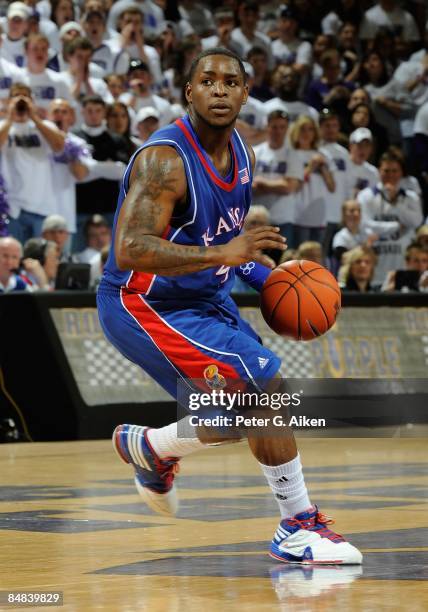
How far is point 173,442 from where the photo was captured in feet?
20.5

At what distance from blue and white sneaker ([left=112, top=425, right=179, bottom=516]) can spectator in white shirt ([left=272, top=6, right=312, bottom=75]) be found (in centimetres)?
1363

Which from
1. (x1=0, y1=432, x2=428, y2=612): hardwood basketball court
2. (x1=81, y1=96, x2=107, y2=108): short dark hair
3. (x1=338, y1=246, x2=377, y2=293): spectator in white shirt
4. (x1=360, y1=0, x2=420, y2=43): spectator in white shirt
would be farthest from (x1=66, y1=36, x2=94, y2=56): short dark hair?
(x1=360, y1=0, x2=420, y2=43): spectator in white shirt

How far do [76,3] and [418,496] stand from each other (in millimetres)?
11360

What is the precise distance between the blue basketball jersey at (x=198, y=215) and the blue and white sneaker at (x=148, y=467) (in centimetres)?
76

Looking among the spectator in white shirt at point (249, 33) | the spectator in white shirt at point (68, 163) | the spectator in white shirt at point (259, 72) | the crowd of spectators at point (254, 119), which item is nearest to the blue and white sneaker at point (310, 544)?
the crowd of spectators at point (254, 119)

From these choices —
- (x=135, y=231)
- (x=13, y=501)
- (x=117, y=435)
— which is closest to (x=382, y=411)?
(x=13, y=501)

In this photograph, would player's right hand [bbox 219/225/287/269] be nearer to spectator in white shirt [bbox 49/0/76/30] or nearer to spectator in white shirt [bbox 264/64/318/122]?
spectator in white shirt [bbox 49/0/76/30]

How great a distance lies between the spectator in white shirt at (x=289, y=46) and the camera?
1955 centimetres

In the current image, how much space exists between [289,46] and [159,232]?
14448 mm

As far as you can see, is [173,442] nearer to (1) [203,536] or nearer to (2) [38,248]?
(1) [203,536]

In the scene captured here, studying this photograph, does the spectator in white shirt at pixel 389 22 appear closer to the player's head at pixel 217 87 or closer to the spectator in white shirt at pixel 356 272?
the spectator in white shirt at pixel 356 272

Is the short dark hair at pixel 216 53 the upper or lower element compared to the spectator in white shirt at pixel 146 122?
upper

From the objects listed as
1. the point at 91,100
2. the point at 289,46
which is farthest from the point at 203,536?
the point at 289,46

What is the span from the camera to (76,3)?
17797 millimetres
